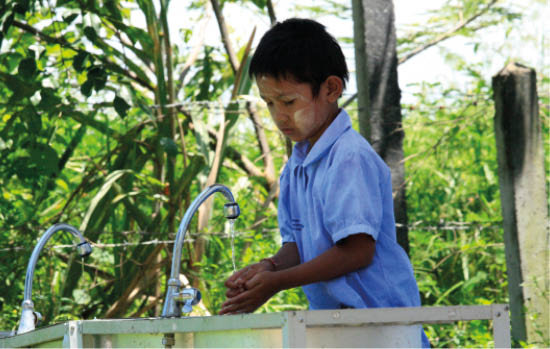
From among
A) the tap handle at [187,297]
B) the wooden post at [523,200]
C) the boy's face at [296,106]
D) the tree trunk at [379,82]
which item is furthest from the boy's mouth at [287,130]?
the wooden post at [523,200]

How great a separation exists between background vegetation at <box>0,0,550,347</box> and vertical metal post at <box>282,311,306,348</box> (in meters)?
2.60

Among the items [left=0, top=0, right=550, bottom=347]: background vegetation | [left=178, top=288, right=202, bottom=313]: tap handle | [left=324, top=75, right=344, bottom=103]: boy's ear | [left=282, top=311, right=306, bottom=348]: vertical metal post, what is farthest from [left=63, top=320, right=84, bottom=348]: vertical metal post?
[left=0, top=0, right=550, bottom=347]: background vegetation

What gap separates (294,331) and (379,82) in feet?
8.34

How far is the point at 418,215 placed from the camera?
525 centimetres

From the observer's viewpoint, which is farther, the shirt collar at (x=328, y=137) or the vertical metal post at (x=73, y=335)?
the shirt collar at (x=328, y=137)

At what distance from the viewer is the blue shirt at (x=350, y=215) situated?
1.66 meters

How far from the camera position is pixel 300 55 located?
6.15ft

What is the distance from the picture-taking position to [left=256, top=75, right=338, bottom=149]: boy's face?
72.9 inches

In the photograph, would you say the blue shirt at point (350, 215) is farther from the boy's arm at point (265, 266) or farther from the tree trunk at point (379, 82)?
the tree trunk at point (379, 82)

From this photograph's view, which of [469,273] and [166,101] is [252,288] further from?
[469,273]

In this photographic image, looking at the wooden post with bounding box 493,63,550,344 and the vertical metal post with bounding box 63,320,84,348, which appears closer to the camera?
the vertical metal post with bounding box 63,320,84,348

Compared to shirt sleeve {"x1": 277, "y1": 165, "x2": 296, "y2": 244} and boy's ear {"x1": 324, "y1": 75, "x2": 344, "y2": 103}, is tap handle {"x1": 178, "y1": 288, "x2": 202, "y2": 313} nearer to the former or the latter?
shirt sleeve {"x1": 277, "y1": 165, "x2": 296, "y2": 244}

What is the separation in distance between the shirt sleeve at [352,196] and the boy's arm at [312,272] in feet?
0.09

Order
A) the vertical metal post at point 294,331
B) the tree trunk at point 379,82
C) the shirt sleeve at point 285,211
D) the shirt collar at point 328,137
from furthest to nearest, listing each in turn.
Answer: the tree trunk at point 379,82
the shirt sleeve at point 285,211
the shirt collar at point 328,137
the vertical metal post at point 294,331
